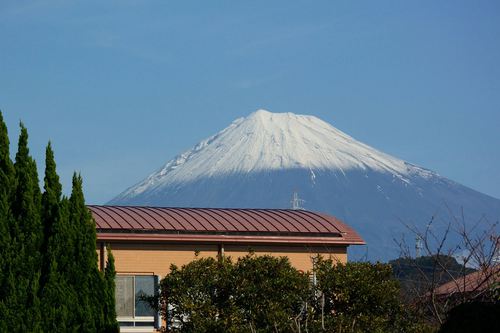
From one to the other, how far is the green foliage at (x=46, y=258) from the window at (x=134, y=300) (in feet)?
18.4

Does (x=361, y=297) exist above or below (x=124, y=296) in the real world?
below

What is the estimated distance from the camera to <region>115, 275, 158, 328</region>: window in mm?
27266

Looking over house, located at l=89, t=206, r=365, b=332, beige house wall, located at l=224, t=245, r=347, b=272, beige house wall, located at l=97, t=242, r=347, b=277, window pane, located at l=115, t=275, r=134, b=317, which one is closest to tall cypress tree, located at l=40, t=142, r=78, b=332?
house, located at l=89, t=206, r=365, b=332

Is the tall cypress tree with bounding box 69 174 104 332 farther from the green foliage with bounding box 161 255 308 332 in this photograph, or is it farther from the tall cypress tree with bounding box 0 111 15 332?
the green foliage with bounding box 161 255 308 332

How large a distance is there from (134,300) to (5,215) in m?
7.01

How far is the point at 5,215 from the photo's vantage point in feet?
68.5

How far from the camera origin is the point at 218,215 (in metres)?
28.6

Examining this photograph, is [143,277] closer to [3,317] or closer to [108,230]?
[108,230]

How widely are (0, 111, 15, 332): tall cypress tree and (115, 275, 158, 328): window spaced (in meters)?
6.61

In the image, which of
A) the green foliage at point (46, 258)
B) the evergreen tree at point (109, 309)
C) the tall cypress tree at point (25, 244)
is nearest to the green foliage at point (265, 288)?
the evergreen tree at point (109, 309)

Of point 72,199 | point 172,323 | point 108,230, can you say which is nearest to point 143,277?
point 108,230

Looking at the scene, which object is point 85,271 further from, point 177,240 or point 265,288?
point 177,240

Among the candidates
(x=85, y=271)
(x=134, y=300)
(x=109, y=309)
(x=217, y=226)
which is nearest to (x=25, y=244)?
(x=85, y=271)

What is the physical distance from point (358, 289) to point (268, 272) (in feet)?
5.42
